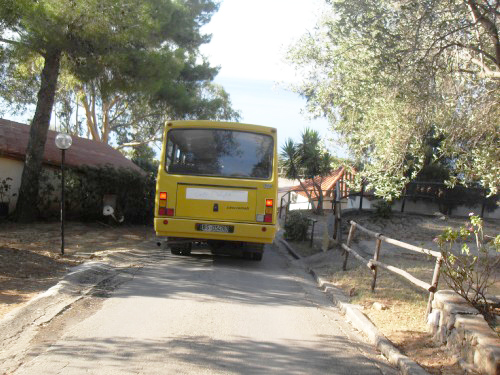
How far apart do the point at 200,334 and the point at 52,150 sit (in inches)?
543

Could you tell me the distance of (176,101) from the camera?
1964cm

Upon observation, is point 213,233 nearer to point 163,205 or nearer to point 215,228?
point 215,228

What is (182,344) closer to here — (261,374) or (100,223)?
(261,374)

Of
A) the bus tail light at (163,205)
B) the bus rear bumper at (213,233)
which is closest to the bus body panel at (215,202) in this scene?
the bus rear bumper at (213,233)

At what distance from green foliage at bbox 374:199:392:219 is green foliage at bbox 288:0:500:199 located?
5.41 m

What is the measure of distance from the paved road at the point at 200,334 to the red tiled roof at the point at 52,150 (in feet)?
30.7

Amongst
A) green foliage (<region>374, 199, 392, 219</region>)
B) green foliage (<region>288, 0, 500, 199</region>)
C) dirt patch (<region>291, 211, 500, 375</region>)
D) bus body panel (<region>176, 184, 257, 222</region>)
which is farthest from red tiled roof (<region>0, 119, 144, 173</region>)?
green foliage (<region>288, 0, 500, 199</region>)

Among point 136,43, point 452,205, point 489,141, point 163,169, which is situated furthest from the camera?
point 452,205

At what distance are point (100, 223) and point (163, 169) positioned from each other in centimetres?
680

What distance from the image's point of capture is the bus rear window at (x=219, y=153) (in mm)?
10633

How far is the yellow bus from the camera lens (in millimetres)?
10430

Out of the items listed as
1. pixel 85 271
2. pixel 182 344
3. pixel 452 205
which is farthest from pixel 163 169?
Result: pixel 452 205

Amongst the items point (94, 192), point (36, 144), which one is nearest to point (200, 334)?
point (36, 144)

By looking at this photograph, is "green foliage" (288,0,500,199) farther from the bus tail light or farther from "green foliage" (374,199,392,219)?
"green foliage" (374,199,392,219)
